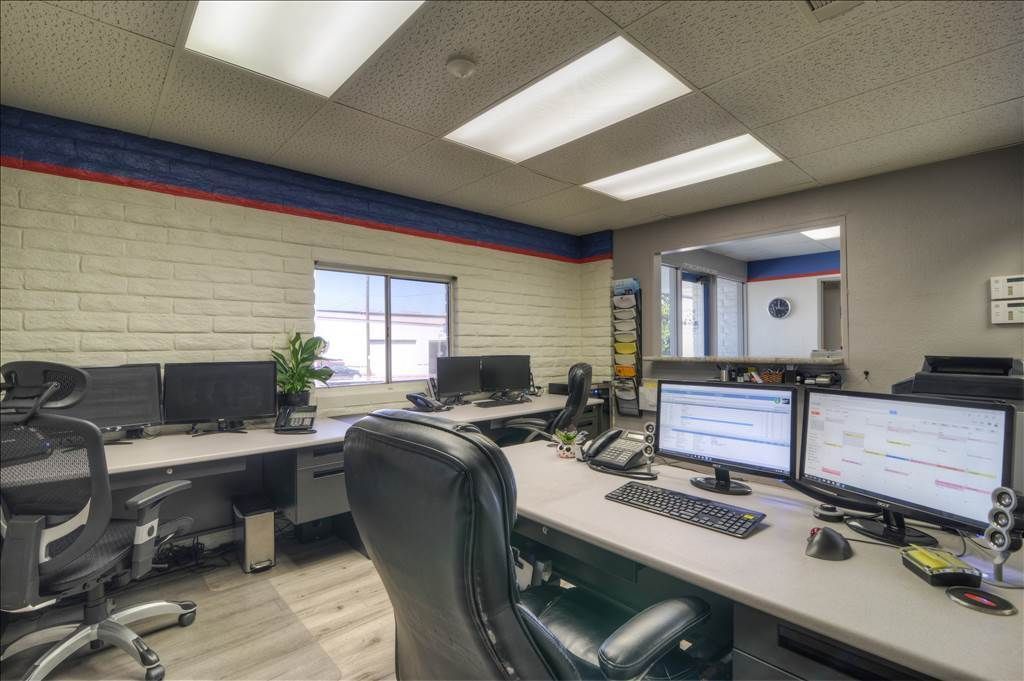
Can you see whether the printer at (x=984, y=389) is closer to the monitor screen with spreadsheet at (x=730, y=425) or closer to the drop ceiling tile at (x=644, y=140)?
the monitor screen with spreadsheet at (x=730, y=425)

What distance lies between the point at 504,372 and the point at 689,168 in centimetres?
241

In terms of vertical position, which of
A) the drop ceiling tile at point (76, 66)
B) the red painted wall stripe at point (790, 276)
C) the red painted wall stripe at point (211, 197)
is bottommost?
the red painted wall stripe at point (211, 197)

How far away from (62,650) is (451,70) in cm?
288

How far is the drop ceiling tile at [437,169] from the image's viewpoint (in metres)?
3.10

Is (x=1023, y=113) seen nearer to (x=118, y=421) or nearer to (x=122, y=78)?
(x=122, y=78)

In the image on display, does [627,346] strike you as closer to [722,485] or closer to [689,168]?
[689,168]

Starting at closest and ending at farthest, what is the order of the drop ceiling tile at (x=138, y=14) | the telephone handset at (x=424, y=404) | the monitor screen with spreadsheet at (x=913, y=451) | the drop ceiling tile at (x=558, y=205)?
the monitor screen with spreadsheet at (x=913, y=451), the drop ceiling tile at (x=138, y=14), the telephone handset at (x=424, y=404), the drop ceiling tile at (x=558, y=205)

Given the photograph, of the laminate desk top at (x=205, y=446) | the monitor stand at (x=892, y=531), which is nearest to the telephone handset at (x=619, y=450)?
the monitor stand at (x=892, y=531)

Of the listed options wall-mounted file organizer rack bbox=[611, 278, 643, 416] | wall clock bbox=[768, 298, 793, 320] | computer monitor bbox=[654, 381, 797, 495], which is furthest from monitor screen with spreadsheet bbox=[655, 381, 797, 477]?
wall clock bbox=[768, 298, 793, 320]

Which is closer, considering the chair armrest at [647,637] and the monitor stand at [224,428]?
the chair armrest at [647,637]

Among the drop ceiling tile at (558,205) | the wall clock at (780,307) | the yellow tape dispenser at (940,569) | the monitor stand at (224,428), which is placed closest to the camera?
the yellow tape dispenser at (940,569)

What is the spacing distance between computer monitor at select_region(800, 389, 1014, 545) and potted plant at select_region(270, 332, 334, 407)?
9.40 feet

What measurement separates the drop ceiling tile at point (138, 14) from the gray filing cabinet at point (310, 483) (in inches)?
80.9

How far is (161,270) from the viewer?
290cm
